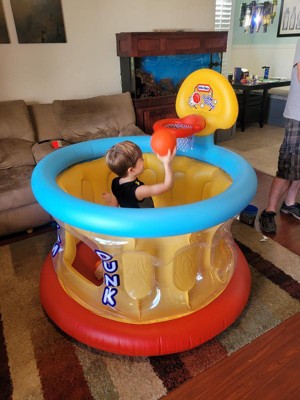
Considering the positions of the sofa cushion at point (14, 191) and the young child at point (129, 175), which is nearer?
the young child at point (129, 175)

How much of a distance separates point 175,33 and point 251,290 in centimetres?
283

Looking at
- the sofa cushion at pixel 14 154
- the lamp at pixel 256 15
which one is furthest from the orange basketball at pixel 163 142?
the lamp at pixel 256 15

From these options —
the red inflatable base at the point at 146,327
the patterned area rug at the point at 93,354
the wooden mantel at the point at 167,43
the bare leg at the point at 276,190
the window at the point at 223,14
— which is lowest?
the patterned area rug at the point at 93,354

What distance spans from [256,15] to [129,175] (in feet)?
17.2

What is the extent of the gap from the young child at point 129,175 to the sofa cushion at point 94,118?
1503 millimetres

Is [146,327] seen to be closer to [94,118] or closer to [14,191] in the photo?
[14,191]

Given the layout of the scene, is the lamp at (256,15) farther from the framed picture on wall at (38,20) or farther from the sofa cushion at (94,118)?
the framed picture on wall at (38,20)

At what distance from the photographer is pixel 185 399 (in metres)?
1.21

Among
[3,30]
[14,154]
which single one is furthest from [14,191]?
[3,30]

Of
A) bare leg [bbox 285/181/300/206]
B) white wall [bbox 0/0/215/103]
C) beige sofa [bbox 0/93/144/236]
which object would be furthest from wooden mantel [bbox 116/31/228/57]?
bare leg [bbox 285/181/300/206]

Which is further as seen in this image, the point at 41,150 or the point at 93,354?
the point at 41,150

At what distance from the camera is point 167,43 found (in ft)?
10.8

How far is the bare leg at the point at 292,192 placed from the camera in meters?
2.38

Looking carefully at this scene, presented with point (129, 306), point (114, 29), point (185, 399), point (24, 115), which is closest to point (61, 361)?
point (129, 306)
